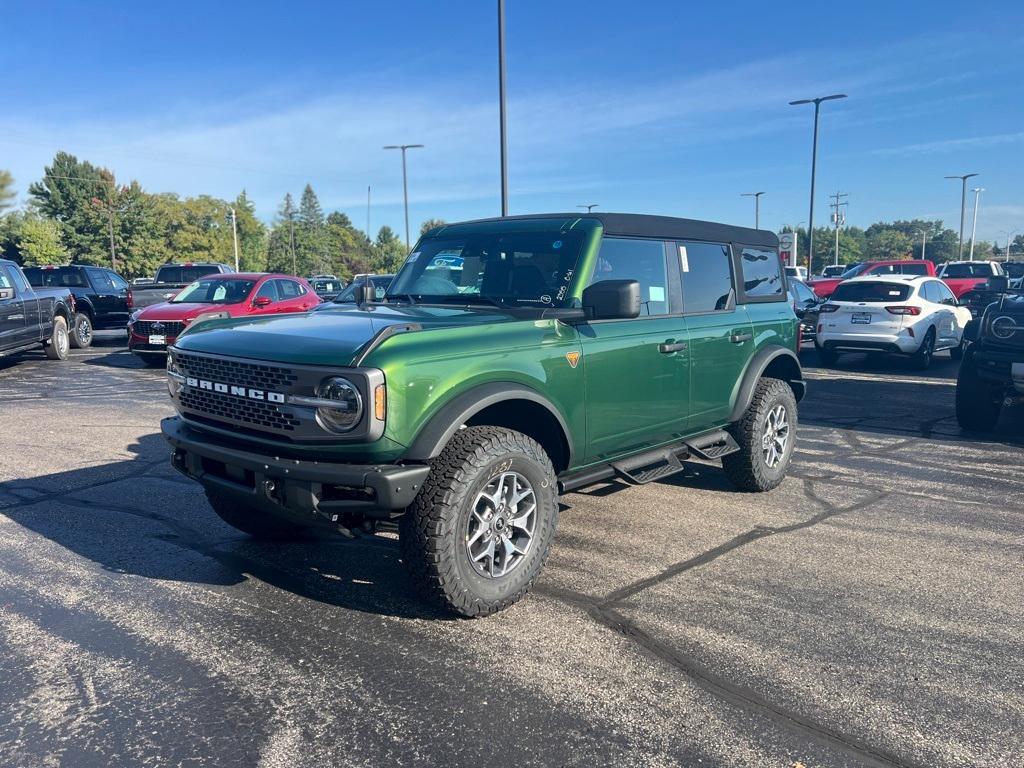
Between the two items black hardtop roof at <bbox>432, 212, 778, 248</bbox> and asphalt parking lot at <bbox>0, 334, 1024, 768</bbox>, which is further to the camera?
black hardtop roof at <bbox>432, 212, 778, 248</bbox>

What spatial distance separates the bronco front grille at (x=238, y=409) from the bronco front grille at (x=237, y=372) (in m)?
0.08

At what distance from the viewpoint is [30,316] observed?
1326 centimetres

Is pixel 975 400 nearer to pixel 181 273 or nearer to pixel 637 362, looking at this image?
pixel 637 362

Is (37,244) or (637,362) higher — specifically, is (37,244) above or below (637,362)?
above

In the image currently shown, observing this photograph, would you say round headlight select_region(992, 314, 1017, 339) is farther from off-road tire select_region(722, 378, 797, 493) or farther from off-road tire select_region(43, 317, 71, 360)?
off-road tire select_region(43, 317, 71, 360)

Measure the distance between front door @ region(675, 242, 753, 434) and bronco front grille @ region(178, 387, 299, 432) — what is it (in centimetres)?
270

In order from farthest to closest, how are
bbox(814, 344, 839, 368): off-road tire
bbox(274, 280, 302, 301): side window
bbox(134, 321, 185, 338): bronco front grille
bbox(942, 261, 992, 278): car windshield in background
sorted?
1. bbox(942, 261, 992, 278): car windshield in background
2. bbox(274, 280, 302, 301): side window
3. bbox(814, 344, 839, 368): off-road tire
4. bbox(134, 321, 185, 338): bronco front grille

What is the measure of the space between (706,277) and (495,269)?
164 cm

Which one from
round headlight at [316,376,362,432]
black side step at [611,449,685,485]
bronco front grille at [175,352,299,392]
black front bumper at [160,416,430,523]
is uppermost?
bronco front grille at [175,352,299,392]

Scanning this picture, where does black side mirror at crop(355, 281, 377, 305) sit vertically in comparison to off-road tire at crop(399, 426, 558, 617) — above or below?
above

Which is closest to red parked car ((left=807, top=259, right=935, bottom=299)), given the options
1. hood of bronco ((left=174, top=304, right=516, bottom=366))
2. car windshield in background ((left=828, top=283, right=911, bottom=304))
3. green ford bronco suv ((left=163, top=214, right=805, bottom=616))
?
car windshield in background ((left=828, top=283, right=911, bottom=304))

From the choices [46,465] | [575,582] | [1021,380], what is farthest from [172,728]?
[1021,380]

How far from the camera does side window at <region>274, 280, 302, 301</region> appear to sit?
1489 centimetres

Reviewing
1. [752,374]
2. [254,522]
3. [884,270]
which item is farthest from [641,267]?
[884,270]
